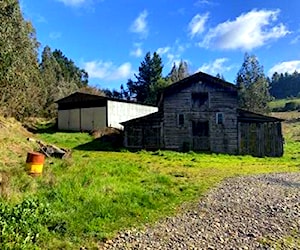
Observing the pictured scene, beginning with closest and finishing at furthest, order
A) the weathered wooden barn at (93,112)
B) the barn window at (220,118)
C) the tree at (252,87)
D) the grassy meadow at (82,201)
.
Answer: the grassy meadow at (82,201), the barn window at (220,118), the weathered wooden barn at (93,112), the tree at (252,87)

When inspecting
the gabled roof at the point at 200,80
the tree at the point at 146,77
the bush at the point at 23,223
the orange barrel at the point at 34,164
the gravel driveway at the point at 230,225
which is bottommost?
the gravel driveway at the point at 230,225

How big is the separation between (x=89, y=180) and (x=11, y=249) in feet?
16.3

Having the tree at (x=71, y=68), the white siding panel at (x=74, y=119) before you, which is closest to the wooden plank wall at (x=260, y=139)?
the white siding panel at (x=74, y=119)

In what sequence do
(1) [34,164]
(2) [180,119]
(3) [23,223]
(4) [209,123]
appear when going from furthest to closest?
1. (2) [180,119]
2. (4) [209,123]
3. (1) [34,164]
4. (3) [23,223]

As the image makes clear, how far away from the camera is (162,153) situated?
2766 cm

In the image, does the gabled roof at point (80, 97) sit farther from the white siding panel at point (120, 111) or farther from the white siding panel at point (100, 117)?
the white siding panel at point (120, 111)

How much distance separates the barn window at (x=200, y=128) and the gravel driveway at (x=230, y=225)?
18.3 meters

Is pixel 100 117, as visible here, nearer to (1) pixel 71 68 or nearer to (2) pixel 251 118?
(2) pixel 251 118

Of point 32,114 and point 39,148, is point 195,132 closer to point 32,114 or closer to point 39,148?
point 39,148

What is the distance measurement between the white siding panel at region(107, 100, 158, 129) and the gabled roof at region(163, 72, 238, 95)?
33.5 feet

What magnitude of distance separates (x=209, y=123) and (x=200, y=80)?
142 inches

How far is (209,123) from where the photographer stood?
30516mm

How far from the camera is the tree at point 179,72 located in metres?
72.9

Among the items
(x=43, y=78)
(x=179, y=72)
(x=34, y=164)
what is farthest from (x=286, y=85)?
(x=34, y=164)
